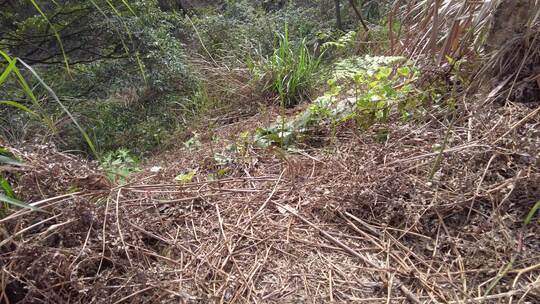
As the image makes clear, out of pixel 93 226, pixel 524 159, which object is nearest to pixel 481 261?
pixel 524 159

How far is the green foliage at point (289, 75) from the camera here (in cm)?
354

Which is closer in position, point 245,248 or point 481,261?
point 481,261

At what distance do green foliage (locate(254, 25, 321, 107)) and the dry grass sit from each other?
1850mm

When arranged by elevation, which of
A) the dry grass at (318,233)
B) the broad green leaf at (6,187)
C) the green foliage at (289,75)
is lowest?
the green foliage at (289,75)

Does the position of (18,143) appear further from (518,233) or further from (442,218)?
(518,233)

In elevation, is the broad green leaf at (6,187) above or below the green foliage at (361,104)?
above

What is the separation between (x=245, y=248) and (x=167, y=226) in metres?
0.31

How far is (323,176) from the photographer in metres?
1.70

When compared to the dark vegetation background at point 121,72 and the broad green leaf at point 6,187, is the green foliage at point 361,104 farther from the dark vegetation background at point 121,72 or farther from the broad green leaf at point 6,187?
the dark vegetation background at point 121,72

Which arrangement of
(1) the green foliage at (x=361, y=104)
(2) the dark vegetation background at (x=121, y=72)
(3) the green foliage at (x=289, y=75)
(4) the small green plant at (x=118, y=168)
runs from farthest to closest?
(2) the dark vegetation background at (x=121, y=72)
(3) the green foliage at (x=289, y=75)
(1) the green foliage at (x=361, y=104)
(4) the small green plant at (x=118, y=168)

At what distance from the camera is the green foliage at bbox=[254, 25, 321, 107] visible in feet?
11.6

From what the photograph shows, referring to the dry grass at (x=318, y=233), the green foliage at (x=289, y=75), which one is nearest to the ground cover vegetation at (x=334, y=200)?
the dry grass at (x=318, y=233)

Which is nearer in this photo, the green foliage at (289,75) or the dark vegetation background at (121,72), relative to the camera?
the green foliage at (289,75)

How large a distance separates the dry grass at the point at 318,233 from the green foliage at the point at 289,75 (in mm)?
1850
